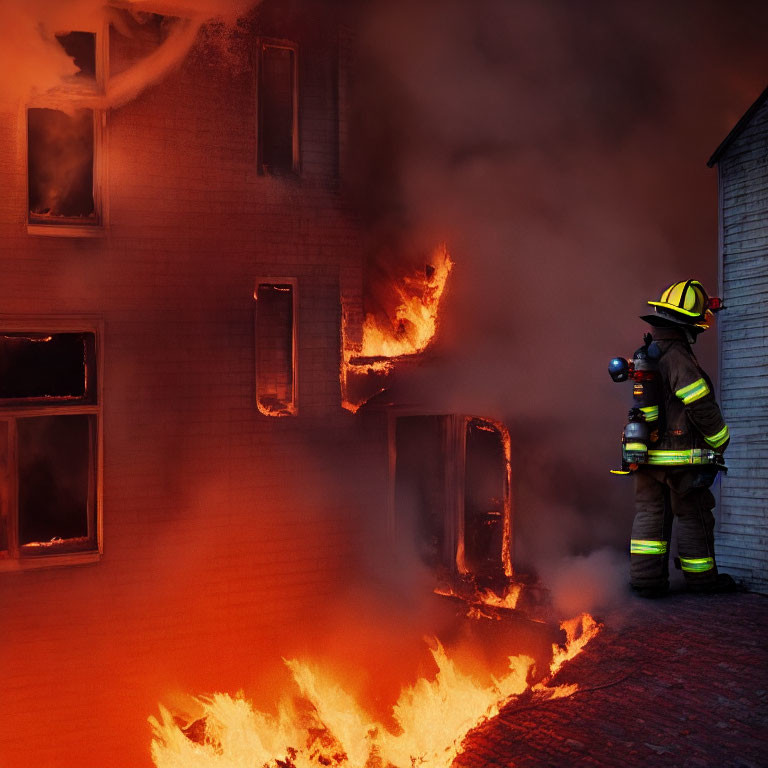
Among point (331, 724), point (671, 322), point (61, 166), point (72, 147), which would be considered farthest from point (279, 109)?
point (331, 724)

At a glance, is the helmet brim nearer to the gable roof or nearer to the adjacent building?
the adjacent building

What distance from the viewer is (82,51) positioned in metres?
6.66

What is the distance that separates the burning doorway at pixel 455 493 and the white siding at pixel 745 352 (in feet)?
7.08

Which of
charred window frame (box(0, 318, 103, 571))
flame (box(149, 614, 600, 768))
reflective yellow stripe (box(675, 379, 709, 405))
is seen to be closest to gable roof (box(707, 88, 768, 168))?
reflective yellow stripe (box(675, 379, 709, 405))

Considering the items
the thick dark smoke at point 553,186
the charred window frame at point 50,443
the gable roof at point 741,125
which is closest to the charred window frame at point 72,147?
the charred window frame at point 50,443

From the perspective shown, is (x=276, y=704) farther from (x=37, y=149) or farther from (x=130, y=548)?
(x=37, y=149)

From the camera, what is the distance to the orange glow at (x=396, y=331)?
7469 millimetres

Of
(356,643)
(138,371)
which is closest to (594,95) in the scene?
(138,371)

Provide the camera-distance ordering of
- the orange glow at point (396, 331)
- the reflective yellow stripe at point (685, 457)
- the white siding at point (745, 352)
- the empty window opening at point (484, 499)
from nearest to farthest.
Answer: the reflective yellow stripe at point (685, 457) < the white siding at point (745, 352) < the orange glow at point (396, 331) < the empty window opening at point (484, 499)

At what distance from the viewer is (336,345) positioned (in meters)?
7.43

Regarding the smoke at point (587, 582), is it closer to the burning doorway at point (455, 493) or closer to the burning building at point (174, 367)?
the burning doorway at point (455, 493)

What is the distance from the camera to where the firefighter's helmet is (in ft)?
19.7

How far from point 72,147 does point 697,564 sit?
583 centimetres

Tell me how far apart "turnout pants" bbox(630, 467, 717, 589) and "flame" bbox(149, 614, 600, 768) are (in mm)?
638
